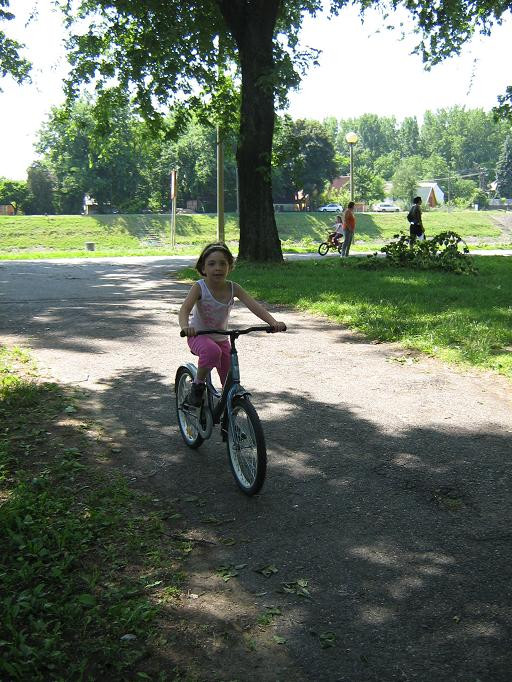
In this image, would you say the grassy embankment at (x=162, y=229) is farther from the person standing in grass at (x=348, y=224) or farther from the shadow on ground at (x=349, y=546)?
the shadow on ground at (x=349, y=546)

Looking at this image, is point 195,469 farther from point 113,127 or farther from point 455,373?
point 113,127

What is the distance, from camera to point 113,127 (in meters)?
23.2

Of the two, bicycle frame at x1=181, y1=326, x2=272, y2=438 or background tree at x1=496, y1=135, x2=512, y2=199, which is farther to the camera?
background tree at x1=496, y1=135, x2=512, y2=199

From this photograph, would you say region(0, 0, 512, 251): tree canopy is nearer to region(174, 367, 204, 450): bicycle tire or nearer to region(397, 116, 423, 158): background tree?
region(174, 367, 204, 450): bicycle tire

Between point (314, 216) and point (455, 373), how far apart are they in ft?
176

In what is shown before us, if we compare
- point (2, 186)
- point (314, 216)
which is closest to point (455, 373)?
point (314, 216)

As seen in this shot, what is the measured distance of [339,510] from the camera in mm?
4215

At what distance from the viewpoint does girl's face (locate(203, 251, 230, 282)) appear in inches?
187

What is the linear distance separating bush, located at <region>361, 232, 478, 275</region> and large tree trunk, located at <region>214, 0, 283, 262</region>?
3032mm

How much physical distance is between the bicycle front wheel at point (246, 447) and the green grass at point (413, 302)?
362 cm

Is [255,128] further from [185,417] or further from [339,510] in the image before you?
[339,510]

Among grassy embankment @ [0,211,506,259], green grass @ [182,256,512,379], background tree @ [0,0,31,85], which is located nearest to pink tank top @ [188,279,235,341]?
green grass @ [182,256,512,379]

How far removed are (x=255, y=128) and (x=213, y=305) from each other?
14.7 m

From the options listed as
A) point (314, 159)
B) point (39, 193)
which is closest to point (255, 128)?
point (39, 193)
